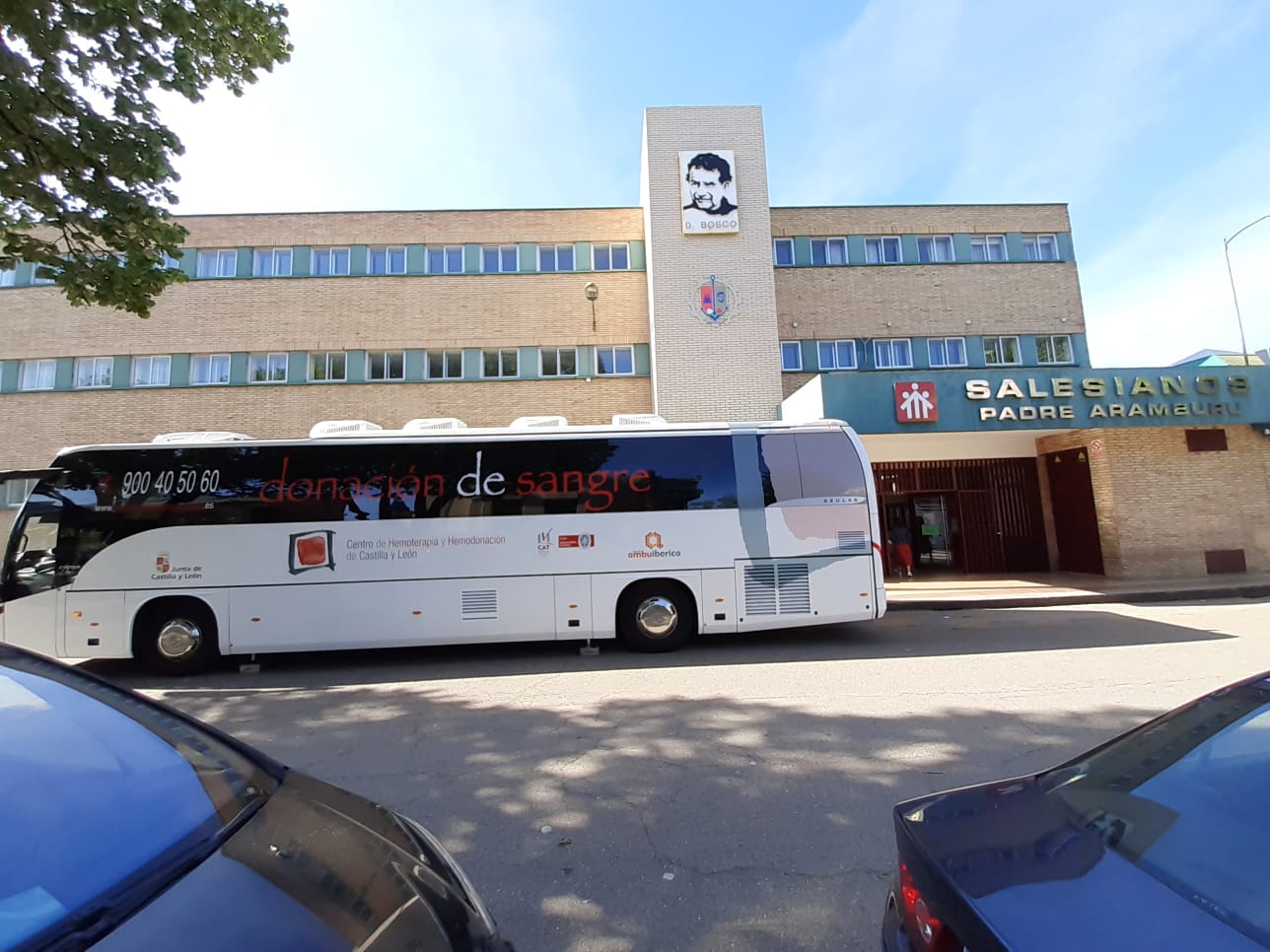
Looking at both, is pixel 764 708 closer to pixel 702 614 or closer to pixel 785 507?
pixel 702 614

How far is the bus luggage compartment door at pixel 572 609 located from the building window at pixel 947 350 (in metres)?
15.2

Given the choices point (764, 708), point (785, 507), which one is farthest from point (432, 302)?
point (764, 708)

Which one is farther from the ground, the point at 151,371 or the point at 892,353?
the point at 151,371

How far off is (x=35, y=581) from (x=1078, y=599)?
17142mm

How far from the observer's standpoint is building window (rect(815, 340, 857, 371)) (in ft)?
62.2

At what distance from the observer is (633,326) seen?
19.0 m

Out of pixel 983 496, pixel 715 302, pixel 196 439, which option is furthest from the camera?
pixel 983 496

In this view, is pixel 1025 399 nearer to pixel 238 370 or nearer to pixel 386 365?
pixel 386 365

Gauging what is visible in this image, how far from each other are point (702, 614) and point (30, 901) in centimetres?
784

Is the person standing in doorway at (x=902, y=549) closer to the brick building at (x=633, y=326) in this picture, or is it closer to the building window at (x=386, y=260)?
the brick building at (x=633, y=326)

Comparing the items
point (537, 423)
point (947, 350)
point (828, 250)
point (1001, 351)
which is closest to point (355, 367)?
point (537, 423)

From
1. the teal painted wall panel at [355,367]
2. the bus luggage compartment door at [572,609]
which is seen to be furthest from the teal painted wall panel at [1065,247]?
the teal painted wall panel at [355,367]

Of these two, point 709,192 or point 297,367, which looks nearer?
point 709,192

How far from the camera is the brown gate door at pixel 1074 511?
15.7m
